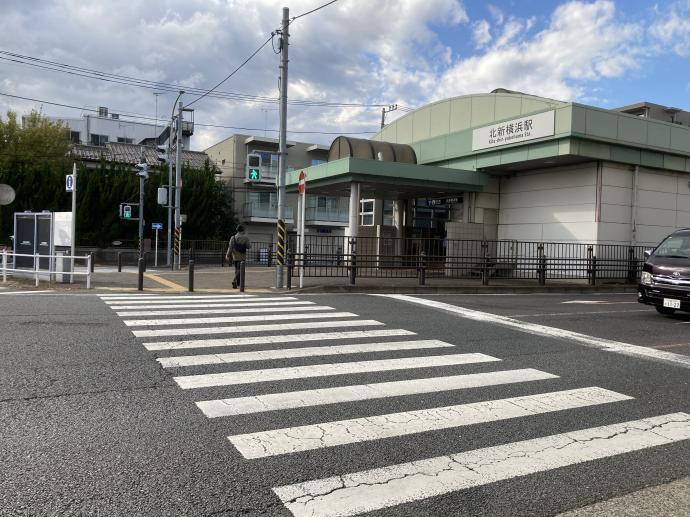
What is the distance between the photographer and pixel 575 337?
30.1 feet

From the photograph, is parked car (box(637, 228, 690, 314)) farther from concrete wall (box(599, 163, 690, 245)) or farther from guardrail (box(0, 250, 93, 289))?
guardrail (box(0, 250, 93, 289))

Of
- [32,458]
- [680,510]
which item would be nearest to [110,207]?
[32,458]

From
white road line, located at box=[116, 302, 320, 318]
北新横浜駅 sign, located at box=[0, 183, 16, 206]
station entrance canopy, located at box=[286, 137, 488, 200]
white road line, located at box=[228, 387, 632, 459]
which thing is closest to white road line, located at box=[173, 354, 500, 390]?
white road line, located at box=[228, 387, 632, 459]

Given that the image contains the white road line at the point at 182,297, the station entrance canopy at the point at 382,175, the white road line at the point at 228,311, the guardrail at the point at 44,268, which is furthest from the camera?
the station entrance canopy at the point at 382,175

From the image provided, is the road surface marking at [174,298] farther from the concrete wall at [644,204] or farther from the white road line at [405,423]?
the concrete wall at [644,204]

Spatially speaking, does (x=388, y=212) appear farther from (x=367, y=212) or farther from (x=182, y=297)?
(x=182, y=297)

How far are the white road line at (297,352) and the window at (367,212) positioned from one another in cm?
2245

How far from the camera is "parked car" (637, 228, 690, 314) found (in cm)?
1097

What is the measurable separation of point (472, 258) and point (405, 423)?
1597 cm

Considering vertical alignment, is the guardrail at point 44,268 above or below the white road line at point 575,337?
above

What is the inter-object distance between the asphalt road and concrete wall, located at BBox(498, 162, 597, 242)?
13.4 m

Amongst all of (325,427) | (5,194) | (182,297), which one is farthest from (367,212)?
(325,427)

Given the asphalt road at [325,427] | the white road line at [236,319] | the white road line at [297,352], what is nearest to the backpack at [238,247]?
the white road line at [236,319]

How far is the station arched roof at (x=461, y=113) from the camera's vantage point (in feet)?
74.3
